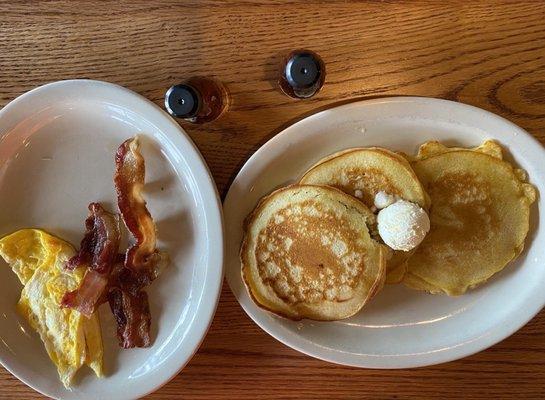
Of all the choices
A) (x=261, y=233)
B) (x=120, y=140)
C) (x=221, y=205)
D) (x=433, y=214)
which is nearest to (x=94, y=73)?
(x=120, y=140)

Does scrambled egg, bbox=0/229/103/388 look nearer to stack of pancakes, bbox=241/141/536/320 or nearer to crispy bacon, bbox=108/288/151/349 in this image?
crispy bacon, bbox=108/288/151/349

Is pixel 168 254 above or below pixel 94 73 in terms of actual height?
below

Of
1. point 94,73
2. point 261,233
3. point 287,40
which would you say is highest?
point 287,40

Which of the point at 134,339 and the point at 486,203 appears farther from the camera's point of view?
the point at 134,339

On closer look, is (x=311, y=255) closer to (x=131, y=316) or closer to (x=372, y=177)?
(x=372, y=177)

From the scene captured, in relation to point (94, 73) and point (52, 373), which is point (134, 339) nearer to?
point (52, 373)
